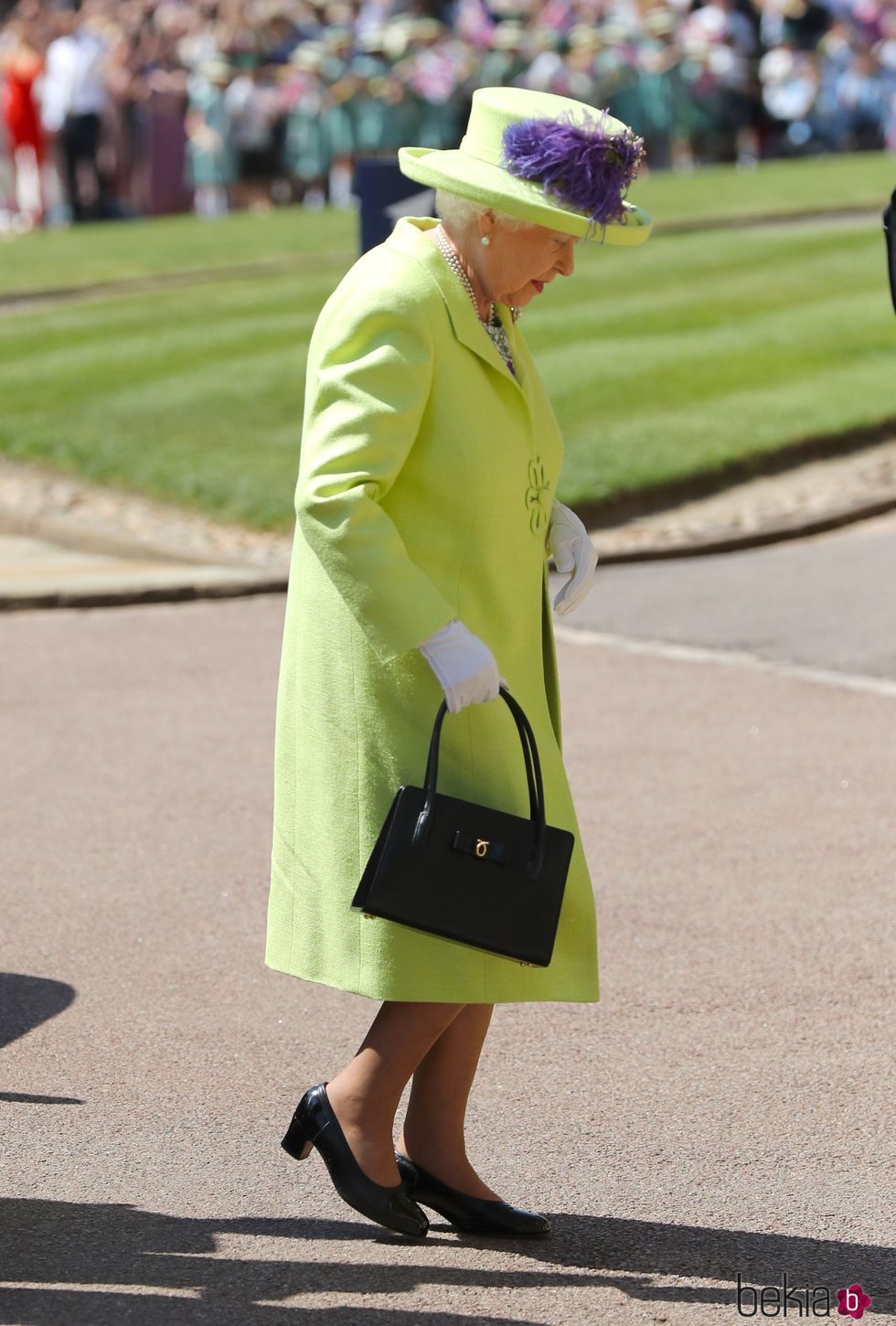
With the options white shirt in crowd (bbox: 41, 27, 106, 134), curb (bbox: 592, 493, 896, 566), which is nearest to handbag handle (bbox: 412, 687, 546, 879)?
curb (bbox: 592, 493, 896, 566)

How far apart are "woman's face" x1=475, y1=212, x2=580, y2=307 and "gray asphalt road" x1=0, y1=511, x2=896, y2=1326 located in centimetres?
165

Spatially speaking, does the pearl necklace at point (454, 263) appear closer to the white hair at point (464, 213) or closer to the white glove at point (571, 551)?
the white hair at point (464, 213)

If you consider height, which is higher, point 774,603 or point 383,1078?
point 383,1078

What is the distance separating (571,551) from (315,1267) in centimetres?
134

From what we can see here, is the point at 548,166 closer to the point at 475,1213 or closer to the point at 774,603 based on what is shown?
the point at 475,1213

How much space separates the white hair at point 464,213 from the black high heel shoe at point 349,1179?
1521 millimetres

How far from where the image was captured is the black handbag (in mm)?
3354

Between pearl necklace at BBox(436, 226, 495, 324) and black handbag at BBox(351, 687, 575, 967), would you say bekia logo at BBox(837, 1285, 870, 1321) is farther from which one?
pearl necklace at BBox(436, 226, 495, 324)

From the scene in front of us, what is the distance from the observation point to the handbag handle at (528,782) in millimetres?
3371

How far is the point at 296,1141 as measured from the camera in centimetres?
373

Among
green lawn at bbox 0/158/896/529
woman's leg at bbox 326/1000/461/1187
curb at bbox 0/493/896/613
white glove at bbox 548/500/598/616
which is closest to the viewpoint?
woman's leg at bbox 326/1000/461/1187

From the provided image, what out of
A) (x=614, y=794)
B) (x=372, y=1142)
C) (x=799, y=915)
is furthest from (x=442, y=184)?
(x=614, y=794)

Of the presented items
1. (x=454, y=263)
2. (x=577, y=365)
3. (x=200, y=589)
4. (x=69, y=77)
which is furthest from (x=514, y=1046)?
(x=69, y=77)

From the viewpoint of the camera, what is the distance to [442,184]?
3473 mm
